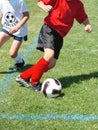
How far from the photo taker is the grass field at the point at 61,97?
4.81 meters

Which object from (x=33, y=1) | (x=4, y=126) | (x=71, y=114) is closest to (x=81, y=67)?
(x=71, y=114)

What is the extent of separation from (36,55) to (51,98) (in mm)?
2661

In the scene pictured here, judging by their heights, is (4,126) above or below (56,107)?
above

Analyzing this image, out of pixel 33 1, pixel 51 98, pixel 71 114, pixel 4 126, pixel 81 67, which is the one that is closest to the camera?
pixel 4 126

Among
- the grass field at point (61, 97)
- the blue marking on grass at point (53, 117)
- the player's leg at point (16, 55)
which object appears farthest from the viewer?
the player's leg at point (16, 55)

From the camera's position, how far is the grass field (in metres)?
4.81

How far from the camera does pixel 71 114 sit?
16.7 feet

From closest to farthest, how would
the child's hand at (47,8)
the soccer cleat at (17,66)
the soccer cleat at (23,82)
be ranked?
1. the child's hand at (47,8)
2. the soccer cleat at (23,82)
3. the soccer cleat at (17,66)

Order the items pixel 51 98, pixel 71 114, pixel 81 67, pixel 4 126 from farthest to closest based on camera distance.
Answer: pixel 81 67
pixel 51 98
pixel 71 114
pixel 4 126

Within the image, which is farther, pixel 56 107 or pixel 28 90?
pixel 28 90

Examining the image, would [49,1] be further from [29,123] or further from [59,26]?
[29,123]

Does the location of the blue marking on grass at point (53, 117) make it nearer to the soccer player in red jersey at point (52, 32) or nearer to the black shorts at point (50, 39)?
the soccer player in red jersey at point (52, 32)

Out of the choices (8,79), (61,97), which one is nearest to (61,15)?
(61,97)

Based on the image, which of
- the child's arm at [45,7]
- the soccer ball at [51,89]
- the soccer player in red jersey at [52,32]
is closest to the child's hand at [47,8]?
the child's arm at [45,7]
